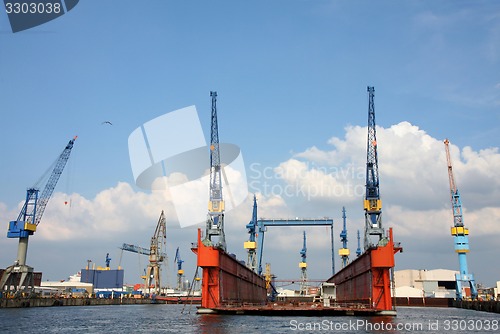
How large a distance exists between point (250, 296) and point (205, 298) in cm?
4327

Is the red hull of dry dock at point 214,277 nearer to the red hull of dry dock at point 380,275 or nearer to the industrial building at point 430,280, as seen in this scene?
the red hull of dry dock at point 380,275

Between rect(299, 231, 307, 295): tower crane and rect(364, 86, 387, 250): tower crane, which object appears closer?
rect(364, 86, 387, 250): tower crane

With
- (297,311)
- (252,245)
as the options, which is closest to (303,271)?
(252,245)

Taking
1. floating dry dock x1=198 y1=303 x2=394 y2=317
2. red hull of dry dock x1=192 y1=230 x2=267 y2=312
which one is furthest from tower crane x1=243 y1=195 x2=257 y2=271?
floating dry dock x1=198 y1=303 x2=394 y2=317

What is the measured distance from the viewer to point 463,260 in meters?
124

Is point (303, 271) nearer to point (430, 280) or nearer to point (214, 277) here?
point (430, 280)

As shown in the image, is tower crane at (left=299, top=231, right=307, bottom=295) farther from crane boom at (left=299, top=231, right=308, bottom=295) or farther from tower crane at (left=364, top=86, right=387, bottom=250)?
tower crane at (left=364, top=86, right=387, bottom=250)

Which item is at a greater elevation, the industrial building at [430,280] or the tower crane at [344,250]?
the tower crane at [344,250]

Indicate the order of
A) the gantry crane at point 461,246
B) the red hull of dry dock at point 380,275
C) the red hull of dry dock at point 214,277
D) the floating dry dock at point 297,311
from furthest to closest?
the gantry crane at point 461,246
the red hull of dry dock at point 214,277
the red hull of dry dock at point 380,275
the floating dry dock at point 297,311

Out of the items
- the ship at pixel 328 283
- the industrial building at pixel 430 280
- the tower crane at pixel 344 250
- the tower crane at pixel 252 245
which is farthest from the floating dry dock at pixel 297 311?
the industrial building at pixel 430 280

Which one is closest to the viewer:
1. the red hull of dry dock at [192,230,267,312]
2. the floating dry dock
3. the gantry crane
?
the floating dry dock

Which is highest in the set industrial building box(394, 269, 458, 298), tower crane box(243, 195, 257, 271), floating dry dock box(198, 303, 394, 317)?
tower crane box(243, 195, 257, 271)

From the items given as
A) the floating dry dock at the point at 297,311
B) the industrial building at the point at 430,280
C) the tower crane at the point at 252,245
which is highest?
the tower crane at the point at 252,245

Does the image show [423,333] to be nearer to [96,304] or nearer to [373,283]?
[373,283]
